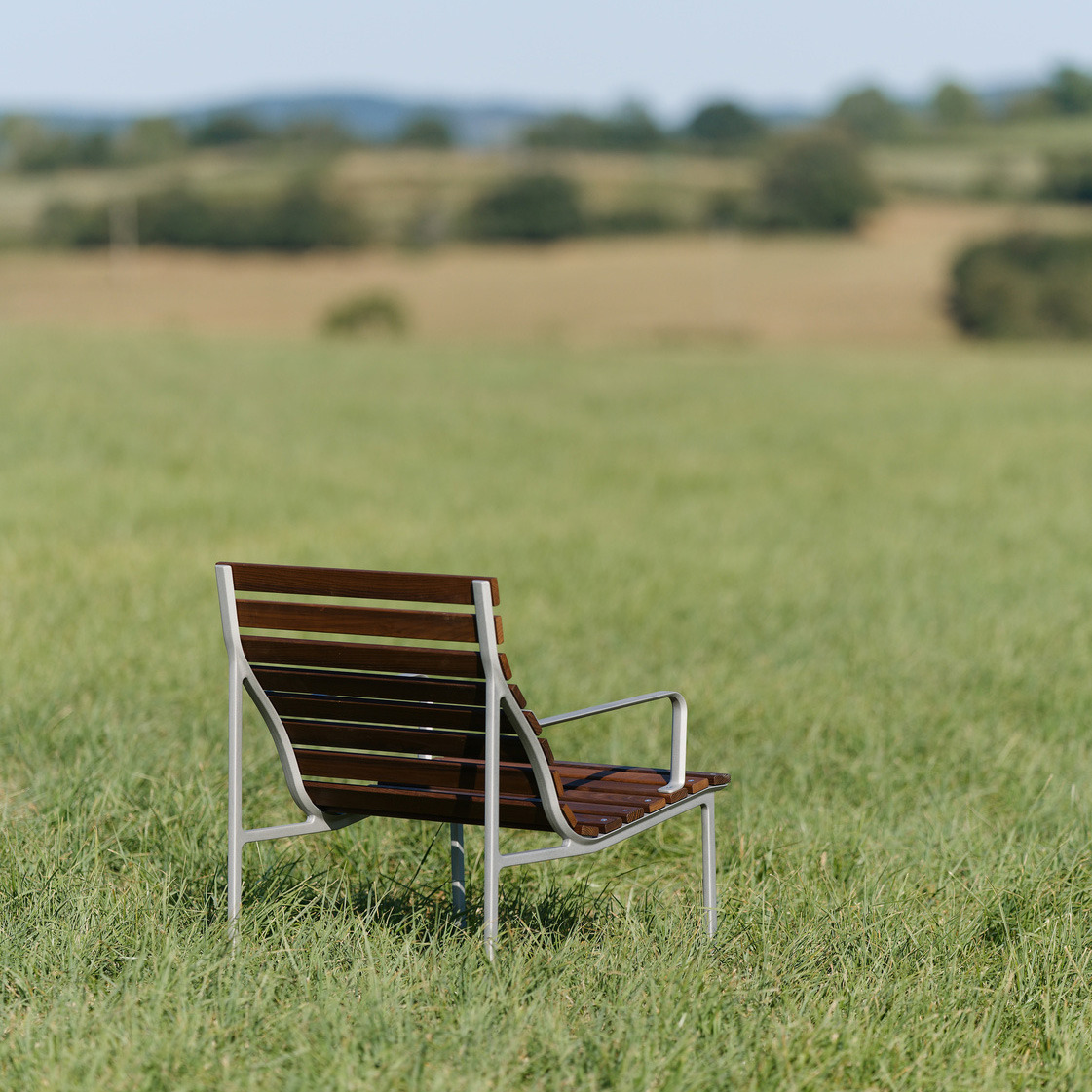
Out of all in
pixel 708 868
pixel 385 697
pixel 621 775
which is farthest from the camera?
pixel 621 775

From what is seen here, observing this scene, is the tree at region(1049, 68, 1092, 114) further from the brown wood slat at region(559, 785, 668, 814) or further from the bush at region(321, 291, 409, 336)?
the brown wood slat at region(559, 785, 668, 814)

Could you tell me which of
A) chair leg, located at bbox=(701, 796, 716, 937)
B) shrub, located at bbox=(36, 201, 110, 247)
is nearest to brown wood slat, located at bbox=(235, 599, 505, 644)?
chair leg, located at bbox=(701, 796, 716, 937)

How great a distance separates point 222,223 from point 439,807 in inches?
3576

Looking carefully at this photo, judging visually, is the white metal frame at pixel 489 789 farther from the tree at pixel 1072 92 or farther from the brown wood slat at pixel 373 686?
the tree at pixel 1072 92

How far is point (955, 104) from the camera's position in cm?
14375

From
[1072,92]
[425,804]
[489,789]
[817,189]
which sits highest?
[1072,92]

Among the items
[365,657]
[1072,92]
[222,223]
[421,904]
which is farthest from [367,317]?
[1072,92]

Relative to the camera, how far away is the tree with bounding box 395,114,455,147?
440 ft

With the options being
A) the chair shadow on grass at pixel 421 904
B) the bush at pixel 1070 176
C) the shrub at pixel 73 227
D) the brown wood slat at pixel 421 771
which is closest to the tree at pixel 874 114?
the bush at pixel 1070 176

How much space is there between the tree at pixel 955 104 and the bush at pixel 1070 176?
114ft

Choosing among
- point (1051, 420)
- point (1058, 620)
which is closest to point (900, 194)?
point (1051, 420)

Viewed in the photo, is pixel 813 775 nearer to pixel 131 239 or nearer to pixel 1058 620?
pixel 1058 620

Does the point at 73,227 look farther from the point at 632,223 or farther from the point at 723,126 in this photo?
the point at 723,126

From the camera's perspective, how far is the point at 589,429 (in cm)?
2216
